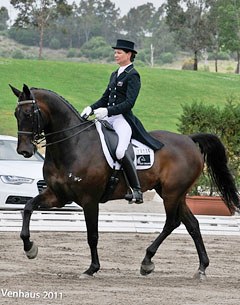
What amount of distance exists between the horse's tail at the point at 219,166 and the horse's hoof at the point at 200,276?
5.94 ft

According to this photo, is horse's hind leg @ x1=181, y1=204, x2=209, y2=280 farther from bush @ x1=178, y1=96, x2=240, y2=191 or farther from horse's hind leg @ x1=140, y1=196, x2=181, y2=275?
bush @ x1=178, y1=96, x2=240, y2=191

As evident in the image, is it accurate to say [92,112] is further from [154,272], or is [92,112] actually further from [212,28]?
[212,28]

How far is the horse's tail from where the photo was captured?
1212 cm

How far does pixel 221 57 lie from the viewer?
452ft

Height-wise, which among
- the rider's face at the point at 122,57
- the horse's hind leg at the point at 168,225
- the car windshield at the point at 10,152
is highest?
the rider's face at the point at 122,57

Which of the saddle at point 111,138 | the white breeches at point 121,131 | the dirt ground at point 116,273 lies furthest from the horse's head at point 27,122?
the dirt ground at point 116,273

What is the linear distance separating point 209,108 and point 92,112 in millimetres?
9525

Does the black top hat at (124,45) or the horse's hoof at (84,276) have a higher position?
the black top hat at (124,45)

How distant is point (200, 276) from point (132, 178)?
139 centimetres

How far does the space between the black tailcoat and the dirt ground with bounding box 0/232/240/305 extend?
1.65m

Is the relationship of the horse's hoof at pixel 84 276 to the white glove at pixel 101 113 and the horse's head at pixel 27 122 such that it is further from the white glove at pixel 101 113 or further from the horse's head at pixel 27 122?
the white glove at pixel 101 113

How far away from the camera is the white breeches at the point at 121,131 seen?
10.6 metres

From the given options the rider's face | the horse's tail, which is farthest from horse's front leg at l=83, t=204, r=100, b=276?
the horse's tail

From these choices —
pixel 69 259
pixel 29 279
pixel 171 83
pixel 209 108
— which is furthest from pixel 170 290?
pixel 171 83
